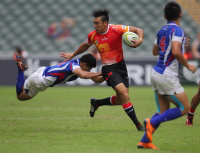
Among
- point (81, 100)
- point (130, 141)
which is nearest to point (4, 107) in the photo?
point (81, 100)

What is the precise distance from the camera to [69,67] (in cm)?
727

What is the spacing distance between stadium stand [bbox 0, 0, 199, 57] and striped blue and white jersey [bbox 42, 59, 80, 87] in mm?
14863

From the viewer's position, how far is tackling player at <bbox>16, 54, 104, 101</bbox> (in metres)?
7.10

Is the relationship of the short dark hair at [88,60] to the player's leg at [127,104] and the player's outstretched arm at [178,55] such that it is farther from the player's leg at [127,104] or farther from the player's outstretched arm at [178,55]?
the player's outstretched arm at [178,55]

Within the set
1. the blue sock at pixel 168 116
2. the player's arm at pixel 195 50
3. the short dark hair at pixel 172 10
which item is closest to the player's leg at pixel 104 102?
the blue sock at pixel 168 116

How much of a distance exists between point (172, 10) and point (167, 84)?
109 cm

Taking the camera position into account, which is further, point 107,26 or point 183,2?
point 183,2

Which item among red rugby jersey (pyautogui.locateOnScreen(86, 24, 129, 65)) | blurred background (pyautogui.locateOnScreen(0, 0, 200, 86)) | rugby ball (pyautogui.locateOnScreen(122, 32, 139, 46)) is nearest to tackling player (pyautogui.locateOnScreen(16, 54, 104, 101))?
red rugby jersey (pyautogui.locateOnScreen(86, 24, 129, 65))

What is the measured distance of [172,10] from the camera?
17.2ft

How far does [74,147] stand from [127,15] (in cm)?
1958

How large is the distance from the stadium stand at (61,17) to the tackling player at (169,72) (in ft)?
→ 55.1

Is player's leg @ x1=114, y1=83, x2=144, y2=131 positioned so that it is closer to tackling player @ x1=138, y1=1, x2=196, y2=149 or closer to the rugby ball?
the rugby ball

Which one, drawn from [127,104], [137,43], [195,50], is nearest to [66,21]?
[195,50]

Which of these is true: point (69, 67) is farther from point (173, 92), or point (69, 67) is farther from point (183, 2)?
point (183, 2)
